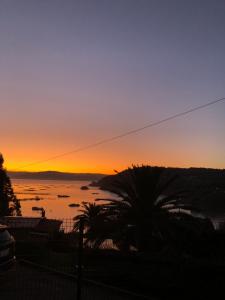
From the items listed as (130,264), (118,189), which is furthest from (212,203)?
(130,264)

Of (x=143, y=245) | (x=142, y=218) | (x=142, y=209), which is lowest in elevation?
(x=143, y=245)

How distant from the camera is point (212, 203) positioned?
88.2 meters

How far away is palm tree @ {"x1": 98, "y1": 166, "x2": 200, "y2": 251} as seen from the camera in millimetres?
15234

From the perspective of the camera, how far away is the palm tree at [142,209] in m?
15.2

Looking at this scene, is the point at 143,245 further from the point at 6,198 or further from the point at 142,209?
the point at 6,198

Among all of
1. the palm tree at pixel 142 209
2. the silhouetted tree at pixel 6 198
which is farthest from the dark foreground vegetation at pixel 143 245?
the silhouetted tree at pixel 6 198

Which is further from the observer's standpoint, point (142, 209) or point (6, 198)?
point (6, 198)

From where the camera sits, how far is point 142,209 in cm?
1617

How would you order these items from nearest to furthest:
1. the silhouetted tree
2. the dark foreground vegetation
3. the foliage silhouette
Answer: the dark foreground vegetation < the foliage silhouette < the silhouetted tree

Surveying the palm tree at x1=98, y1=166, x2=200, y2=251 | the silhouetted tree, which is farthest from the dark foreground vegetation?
the silhouetted tree

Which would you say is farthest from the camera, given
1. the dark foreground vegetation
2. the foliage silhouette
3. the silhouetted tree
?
the silhouetted tree

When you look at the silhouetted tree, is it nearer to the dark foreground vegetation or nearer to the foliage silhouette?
the dark foreground vegetation

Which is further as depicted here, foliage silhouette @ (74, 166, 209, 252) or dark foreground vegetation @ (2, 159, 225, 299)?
foliage silhouette @ (74, 166, 209, 252)

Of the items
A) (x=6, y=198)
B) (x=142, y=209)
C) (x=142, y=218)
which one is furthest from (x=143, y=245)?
(x=6, y=198)
